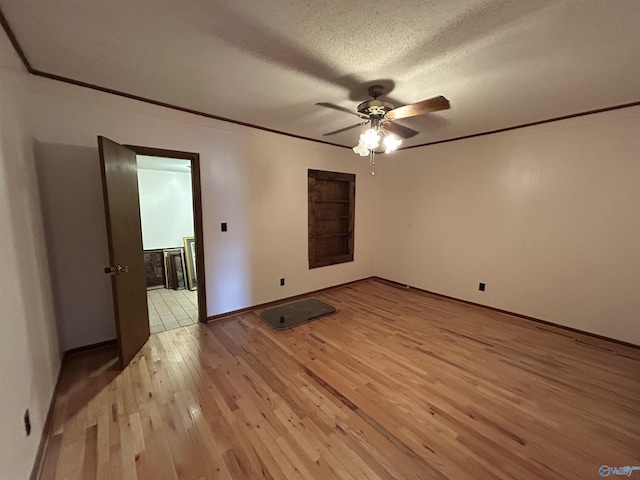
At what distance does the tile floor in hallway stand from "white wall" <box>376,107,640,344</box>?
3.61 metres

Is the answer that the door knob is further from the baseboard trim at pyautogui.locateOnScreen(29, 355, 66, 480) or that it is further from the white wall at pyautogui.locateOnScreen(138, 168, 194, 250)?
the white wall at pyautogui.locateOnScreen(138, 168, 194, 250)

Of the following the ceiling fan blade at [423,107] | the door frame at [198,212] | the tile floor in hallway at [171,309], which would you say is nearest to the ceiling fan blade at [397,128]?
the ceiling fan blade at [423,107]

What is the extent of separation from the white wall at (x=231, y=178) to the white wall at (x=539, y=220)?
1362 mm

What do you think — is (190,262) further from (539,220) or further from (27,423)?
(539,220)

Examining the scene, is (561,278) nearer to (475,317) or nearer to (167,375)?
(475,317)

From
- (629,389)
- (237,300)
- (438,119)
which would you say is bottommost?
(629,389)

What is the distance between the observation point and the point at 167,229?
4949 millimetres

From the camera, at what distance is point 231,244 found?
3.39 metres

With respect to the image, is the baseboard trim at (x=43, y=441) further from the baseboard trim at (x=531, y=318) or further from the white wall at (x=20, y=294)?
the baseboard trim at (x=531, y=318)

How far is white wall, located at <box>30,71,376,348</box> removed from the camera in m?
2.34

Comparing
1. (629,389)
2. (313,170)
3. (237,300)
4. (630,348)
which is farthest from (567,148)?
(237,300)

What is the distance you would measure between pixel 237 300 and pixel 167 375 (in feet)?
4.37

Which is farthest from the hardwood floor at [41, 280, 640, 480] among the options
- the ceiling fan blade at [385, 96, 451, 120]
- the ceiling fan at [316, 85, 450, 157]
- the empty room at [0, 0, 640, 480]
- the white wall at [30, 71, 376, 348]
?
the ceiling fan blade at [385, 96, 451, 120]

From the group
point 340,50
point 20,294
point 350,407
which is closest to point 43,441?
point 20,294
